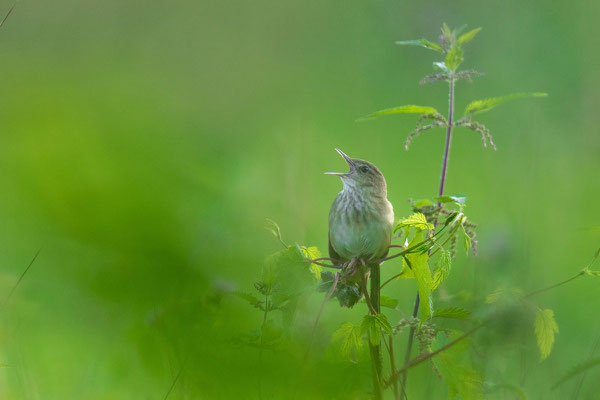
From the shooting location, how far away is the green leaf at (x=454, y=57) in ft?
5.78

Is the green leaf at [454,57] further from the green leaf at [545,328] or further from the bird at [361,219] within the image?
the green leaf at [545,328]

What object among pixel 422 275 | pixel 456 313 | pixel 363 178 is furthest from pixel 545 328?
pixel 363 178

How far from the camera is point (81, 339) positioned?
2.13m

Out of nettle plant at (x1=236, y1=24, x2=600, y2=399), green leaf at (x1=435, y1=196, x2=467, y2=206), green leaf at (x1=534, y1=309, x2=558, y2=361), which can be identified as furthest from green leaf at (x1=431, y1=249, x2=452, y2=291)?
green leaf at (x1=534, y1=309, x2=558, y2=361)

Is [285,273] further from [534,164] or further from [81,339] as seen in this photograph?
[534,164]

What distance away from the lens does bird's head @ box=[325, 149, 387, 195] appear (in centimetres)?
246

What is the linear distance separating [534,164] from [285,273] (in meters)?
1.32

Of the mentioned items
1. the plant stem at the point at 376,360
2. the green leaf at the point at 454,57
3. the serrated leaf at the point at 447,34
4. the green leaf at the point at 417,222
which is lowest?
the plant stem at the point at 376,360

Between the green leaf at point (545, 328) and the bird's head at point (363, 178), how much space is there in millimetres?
1088

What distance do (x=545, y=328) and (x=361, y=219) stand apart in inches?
34.9

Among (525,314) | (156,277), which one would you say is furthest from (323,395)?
(525,314)

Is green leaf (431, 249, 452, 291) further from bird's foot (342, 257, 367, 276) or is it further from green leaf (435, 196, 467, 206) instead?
bird's foot (342, 257, 367, 276)

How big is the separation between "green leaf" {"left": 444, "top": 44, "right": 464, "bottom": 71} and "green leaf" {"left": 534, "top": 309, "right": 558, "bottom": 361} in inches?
28.3

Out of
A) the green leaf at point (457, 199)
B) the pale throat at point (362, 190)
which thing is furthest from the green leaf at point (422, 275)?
the pale throat at point (362, 190)
